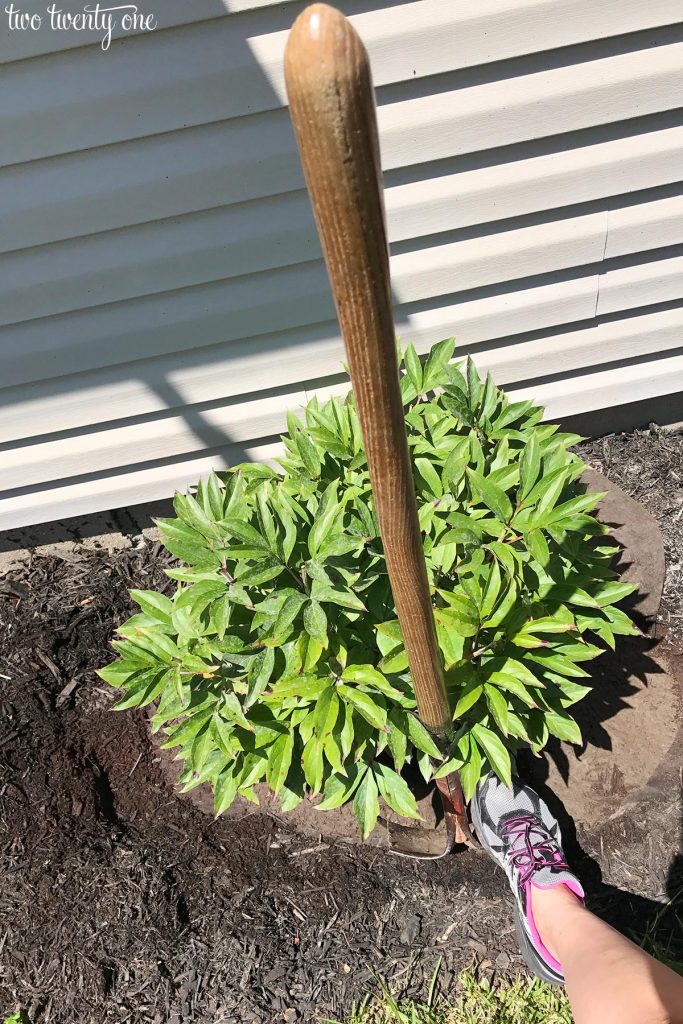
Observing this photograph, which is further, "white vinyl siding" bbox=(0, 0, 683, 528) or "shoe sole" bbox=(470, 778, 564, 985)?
"white vinyl siding" bbox=(0, 0, 683, 528)

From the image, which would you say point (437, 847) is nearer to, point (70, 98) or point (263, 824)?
point (263, 824)

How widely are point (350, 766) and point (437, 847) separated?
0.64m

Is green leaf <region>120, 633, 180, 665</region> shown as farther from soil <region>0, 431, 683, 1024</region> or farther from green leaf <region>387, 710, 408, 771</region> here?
soil <region>0, 431, 683, 1024</region>

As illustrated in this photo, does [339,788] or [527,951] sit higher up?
[339,788]

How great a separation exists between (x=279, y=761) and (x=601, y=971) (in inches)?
33.5

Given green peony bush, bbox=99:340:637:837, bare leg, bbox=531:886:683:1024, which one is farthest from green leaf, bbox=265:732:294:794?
bare leg, bbox=531:886:683:1024

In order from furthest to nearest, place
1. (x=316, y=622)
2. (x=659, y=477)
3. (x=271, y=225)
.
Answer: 1. (x=659, y=477)
2. (x=271, y=225)
3. (x=316, y=622)

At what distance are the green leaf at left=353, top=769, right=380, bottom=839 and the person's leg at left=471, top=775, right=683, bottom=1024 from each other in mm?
524

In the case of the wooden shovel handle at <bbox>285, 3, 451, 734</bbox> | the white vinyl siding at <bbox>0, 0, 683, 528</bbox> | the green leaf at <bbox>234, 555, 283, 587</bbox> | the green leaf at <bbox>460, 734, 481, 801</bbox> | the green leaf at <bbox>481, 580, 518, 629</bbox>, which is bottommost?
the green leaf at <bbox>460, 734, 481, 801</bbox>

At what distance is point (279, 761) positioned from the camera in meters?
1.60

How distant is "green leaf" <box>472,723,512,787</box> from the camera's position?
1555 millimetres

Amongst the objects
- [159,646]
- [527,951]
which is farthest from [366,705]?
[527,951]

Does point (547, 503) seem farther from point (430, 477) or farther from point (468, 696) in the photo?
point (468, 696)

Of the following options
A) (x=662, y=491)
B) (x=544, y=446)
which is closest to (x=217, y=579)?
(x=544, y=446)
